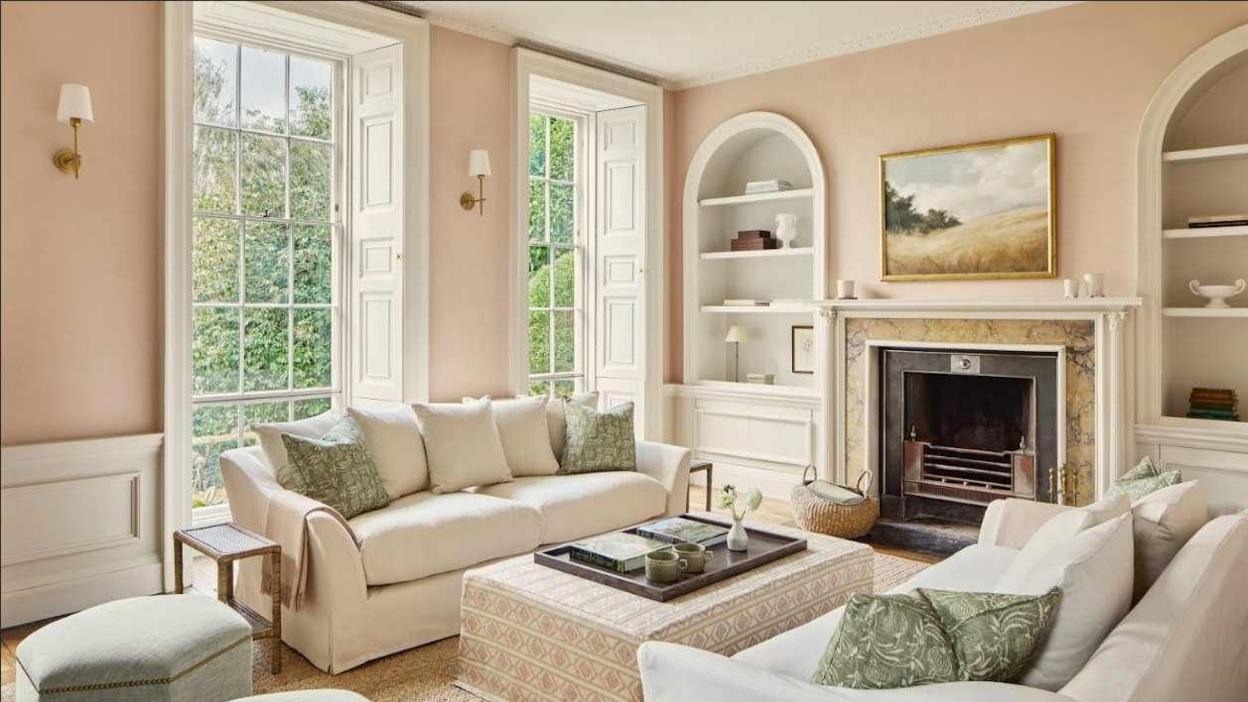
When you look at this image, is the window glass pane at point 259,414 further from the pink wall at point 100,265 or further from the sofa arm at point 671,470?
the sofa arm at point 671,470

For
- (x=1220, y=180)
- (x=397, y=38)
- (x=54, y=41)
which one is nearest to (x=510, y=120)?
(x=397, y=38)

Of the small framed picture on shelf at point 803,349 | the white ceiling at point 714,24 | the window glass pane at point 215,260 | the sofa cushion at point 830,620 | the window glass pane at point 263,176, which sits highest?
the white ceiling at point 714,24

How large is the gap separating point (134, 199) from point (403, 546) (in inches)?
65.8

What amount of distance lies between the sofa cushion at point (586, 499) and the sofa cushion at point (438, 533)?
0.10m

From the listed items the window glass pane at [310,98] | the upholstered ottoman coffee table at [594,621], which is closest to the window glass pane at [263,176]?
the window glass pane at [310,98]

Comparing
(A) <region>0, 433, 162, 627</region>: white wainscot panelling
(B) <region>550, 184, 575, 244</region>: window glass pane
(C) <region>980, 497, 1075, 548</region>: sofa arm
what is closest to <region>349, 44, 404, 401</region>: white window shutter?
(A) <region>0, 433, 162, 627</region>: white wainscot panelling

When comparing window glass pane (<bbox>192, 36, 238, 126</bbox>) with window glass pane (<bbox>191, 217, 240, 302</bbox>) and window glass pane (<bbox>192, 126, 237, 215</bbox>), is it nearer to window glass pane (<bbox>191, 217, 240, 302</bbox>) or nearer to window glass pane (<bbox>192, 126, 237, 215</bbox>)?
window glass pane (<bbox>192, 126, 237, 215</bbox>)

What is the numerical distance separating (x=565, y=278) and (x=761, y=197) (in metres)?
1.33

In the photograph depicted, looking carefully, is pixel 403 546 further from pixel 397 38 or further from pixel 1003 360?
pixel 1003 360

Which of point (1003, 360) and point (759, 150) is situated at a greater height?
point (759, 150)

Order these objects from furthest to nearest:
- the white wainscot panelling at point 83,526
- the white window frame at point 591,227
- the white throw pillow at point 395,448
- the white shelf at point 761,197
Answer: the white shelf at point 761,197 < the white window frame at point 591,227 < the white throw pillow at point 395,448 < the white wainscot panelling at point 83,526

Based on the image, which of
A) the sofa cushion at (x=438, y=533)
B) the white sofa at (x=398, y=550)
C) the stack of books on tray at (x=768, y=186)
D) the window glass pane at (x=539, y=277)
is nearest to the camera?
the white sofa at (x=398, y=550)

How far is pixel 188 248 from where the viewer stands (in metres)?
3.39

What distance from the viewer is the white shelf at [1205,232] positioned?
12.0ft
